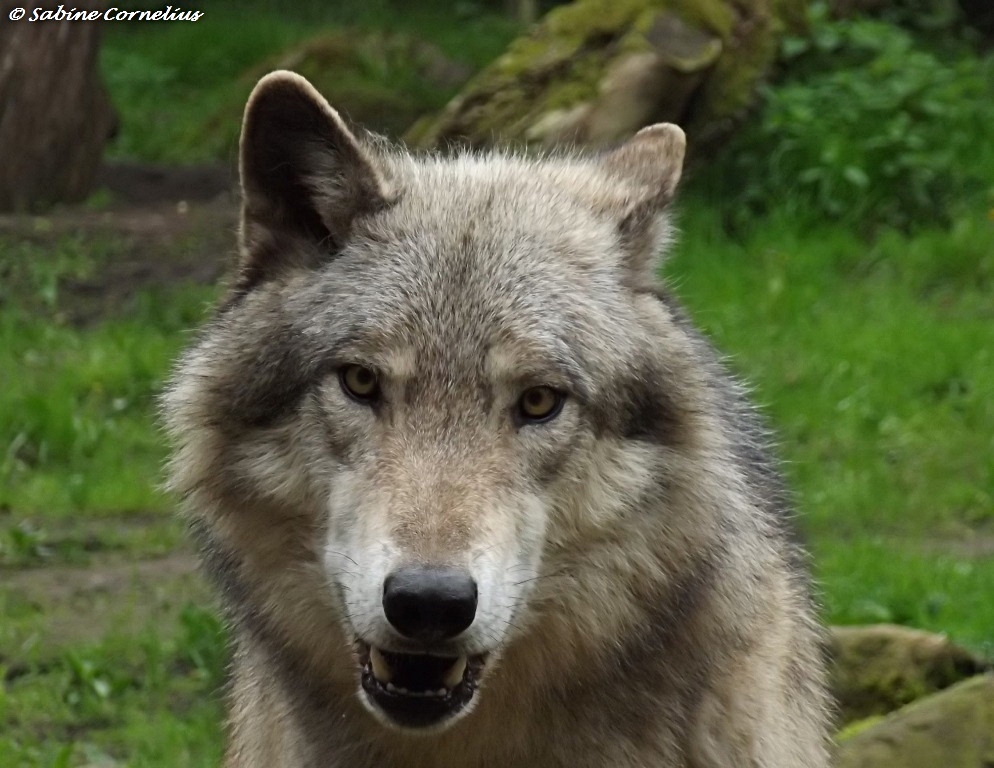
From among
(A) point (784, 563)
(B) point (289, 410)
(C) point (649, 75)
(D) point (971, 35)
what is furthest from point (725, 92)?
(B) point (289, 410)

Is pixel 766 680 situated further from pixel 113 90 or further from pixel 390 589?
pixel 113 90

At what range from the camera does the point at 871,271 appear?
28.3 feet

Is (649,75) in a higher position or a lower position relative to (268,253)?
lower

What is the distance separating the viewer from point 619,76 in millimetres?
8305

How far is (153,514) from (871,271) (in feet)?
13.6

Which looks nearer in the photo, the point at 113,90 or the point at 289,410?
the point at 289,410

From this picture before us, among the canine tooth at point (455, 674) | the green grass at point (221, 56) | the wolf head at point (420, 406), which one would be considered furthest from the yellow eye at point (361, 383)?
the green grass at point (221, 56)

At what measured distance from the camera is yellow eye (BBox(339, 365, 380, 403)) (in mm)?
3186

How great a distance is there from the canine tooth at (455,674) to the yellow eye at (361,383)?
0.55 meters

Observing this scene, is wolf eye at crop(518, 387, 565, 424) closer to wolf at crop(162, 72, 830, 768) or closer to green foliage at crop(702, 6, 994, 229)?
wolf at crop(162, 72, 830, 768)

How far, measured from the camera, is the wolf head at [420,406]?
Answer: 3020mm

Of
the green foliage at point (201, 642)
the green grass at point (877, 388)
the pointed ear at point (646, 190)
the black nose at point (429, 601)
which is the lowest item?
the green grass at point (877, 388)

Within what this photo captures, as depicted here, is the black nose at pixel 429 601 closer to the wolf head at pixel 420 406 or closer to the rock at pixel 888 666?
the wolf head at pixel 420 406

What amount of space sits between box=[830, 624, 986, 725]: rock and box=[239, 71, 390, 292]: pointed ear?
2.19 m
